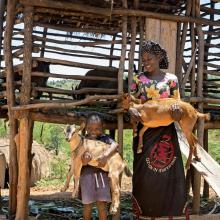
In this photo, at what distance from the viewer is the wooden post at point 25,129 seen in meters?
6.08

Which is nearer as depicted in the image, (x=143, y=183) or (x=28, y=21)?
(x=143, y=183)

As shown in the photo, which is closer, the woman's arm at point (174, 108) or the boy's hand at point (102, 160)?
the woman's arm at point (174, 108)

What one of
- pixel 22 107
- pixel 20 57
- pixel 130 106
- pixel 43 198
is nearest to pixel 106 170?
pixel 130 106

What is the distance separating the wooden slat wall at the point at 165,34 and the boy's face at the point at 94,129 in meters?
1.83

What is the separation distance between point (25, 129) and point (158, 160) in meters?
2.06

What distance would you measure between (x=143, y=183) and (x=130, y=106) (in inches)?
33.0

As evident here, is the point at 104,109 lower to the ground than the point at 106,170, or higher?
higher

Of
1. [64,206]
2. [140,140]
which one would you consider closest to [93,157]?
[140,140]

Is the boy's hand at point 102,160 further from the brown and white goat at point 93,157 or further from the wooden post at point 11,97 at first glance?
the wooden post at point 11,97

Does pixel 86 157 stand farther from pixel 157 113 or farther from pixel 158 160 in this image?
pixel 157 113

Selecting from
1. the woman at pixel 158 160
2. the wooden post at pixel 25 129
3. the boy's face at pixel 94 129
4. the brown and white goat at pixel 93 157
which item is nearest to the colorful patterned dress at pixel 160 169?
the woman at pixel 158 160

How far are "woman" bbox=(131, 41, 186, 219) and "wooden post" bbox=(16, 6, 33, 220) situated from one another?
169 cm

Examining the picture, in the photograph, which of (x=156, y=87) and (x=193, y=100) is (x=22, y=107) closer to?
(x=156, y=87)

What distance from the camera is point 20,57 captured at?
694 cm
